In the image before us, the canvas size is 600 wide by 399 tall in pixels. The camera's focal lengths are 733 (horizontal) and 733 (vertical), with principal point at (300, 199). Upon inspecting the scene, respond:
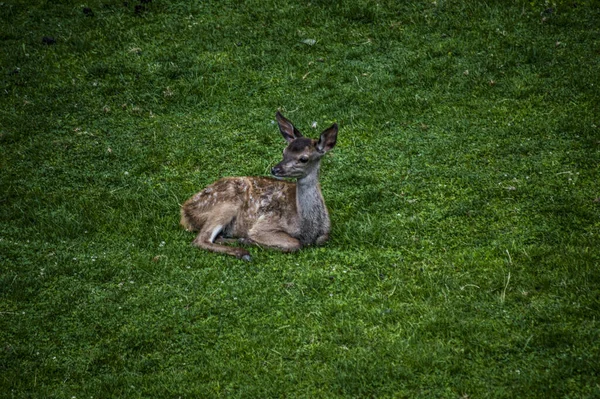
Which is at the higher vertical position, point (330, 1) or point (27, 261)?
point (330, 1)

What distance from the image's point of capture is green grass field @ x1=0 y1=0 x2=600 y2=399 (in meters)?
5.76

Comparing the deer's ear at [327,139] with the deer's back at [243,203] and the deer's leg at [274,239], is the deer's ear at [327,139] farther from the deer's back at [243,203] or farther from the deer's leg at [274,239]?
the deer's leg at [274,239]

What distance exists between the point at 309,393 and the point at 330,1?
355 inches

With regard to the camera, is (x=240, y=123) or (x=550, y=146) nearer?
(x=550, y=146)

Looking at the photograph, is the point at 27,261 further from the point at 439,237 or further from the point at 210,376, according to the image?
the point at 439,237

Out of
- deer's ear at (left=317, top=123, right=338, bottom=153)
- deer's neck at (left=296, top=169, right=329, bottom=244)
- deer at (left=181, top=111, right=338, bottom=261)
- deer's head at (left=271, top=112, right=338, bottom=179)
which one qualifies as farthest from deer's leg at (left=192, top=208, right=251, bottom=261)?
deer's ear at (left=317, top=123, right=338, bottom=153)

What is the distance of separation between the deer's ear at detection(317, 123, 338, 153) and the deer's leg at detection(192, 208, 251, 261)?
120 centimetres

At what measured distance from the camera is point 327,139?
7.92 metres

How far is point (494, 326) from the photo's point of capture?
589 centimetres

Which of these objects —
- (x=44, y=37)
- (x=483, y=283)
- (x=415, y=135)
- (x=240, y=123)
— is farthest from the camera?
(x=44, y=37)

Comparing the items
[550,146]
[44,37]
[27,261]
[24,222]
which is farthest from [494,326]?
[44,37]

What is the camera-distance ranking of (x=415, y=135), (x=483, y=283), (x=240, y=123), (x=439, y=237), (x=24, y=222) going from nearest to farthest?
(x=483, y=283)
(x=439, y=237)
(x=24, y=222)
(x=415, y=135)
(x=240, y=123)

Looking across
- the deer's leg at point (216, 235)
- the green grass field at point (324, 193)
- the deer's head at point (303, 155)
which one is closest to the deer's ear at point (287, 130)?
the deer's head at point (303, 155)

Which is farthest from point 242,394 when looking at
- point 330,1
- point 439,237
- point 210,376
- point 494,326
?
point 330,1
